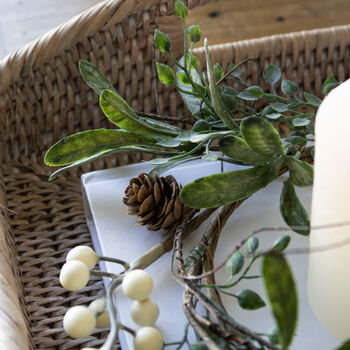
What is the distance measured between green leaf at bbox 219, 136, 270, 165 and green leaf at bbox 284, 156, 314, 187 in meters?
0.02

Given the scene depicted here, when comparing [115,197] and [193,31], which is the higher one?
[193,31]

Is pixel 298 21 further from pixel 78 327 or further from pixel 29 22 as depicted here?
pixel 78 327

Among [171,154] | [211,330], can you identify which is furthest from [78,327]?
[171,154]

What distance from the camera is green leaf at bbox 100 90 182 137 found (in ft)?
1.21

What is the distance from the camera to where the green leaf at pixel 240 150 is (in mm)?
329

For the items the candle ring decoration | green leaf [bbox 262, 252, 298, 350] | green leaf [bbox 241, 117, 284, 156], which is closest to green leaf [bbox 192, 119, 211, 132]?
the candle ring decoration

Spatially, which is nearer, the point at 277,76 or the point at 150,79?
the point at 277,76

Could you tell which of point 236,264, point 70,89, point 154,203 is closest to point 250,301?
point 236,264

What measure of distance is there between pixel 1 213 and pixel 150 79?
0.19m

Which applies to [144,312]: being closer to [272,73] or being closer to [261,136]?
[261,136]

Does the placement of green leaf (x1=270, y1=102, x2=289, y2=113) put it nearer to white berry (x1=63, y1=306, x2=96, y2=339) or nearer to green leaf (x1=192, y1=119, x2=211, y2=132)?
green leaf (x1=192, y1=119, x2=211, y2=132)

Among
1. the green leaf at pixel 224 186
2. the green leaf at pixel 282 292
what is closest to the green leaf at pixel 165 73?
the green leaf at pixel 224 186

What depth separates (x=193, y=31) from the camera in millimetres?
394

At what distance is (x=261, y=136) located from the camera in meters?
0.28
